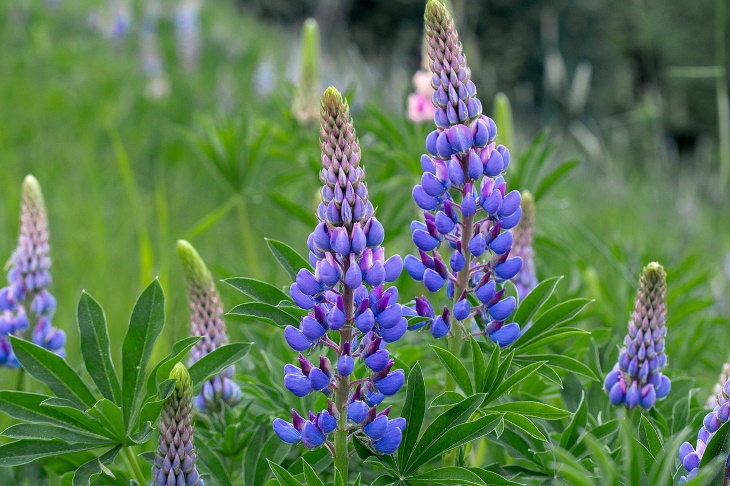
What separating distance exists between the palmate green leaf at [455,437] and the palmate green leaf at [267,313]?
0.90 ft

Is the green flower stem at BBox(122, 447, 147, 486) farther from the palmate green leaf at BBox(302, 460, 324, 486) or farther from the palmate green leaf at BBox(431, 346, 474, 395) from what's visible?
the palmate green leaf at BBox(431, 346, 474, 395)

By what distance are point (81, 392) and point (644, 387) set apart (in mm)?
929

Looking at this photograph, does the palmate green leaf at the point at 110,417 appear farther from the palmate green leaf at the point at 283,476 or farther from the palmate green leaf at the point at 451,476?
the palmate green leaf at the point at 451,476

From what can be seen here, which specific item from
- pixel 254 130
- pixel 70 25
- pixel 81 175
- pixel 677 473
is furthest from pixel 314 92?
pixel 70 25

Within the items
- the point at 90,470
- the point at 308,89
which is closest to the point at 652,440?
the point at 90,470

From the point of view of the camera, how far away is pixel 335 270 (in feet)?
3.70

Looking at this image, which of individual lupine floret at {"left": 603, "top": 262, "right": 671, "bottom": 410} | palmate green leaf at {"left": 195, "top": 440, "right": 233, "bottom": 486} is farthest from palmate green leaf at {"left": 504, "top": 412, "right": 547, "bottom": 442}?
palmate green leaf at {"left": 195, "top": 440, "right": 233, "bottom": 486}

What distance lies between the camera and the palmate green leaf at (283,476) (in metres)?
1.12

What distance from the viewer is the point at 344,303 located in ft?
3.78

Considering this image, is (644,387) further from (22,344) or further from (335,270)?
(22,344)

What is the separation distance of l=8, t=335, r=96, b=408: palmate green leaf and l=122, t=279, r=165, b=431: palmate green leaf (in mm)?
80

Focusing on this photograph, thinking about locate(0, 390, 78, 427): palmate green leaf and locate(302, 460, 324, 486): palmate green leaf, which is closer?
locate(302, 460, 324, 486): palmate green leaf

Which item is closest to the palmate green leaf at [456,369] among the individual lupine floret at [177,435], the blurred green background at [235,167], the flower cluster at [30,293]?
the individual lupine floret at [177,435]

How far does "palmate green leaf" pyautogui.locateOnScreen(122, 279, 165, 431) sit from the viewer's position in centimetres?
129
